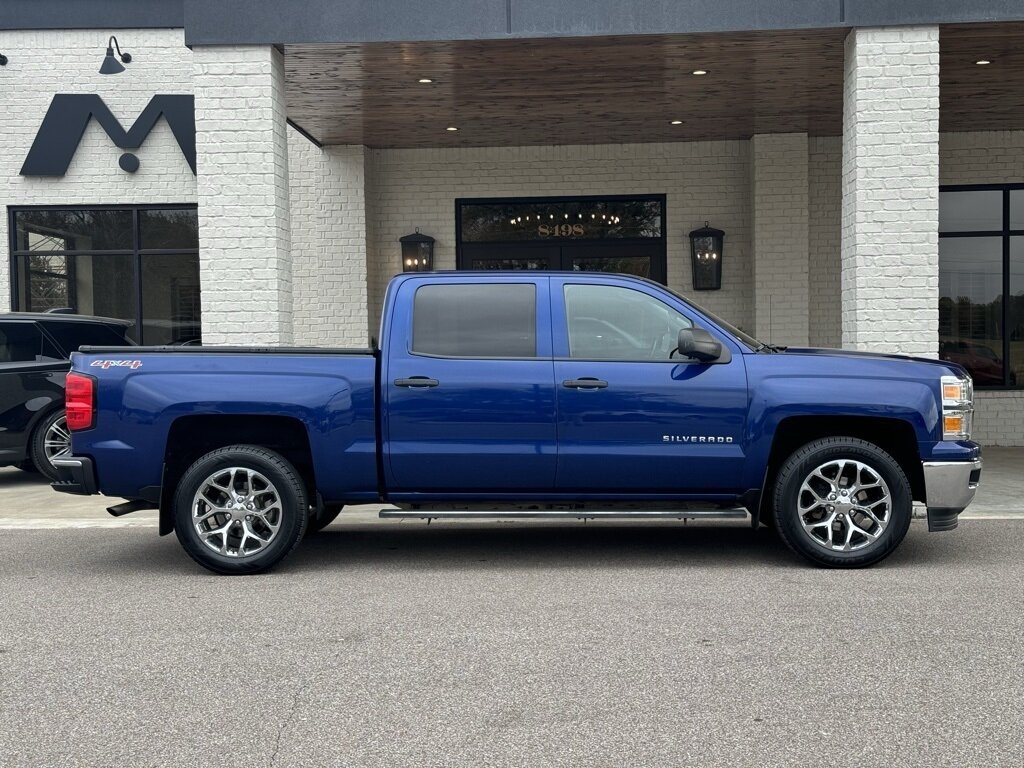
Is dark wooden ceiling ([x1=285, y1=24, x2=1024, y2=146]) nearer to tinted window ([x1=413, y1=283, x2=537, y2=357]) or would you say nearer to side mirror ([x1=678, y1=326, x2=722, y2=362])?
tinted window ([x1=413, y1=283, x2=537, y2=357])

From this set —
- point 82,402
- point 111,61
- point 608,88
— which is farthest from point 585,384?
point 111,61

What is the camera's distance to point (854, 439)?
6840 mm

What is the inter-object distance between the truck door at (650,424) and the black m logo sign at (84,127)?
9106 mm

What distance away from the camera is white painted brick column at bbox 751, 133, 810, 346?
45.8 feet

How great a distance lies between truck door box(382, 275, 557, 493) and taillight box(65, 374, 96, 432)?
1833mm

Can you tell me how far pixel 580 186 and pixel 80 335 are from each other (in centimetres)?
668

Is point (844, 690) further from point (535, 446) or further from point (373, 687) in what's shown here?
point (535, 446)

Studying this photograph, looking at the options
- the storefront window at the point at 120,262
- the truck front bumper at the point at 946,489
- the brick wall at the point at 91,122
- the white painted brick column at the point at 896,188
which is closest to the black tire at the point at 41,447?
the storefront window at the point at 120,262

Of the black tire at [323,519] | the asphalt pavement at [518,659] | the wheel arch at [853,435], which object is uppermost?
the wheel arch at [853,435]

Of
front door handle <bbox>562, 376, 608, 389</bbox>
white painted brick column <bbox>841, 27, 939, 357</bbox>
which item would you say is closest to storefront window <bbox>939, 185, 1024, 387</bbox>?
white painted brick column <bbox>841, 27, 939, 357</bbox>

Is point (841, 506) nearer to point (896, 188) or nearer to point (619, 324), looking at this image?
point (619, 324)

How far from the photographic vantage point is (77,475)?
22.3ft

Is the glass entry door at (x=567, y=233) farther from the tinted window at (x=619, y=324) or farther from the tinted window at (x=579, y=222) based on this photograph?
the tinted window at (x=619, y=324)

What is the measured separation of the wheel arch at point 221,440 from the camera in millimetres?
6973
